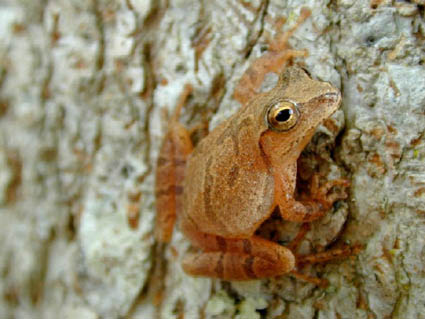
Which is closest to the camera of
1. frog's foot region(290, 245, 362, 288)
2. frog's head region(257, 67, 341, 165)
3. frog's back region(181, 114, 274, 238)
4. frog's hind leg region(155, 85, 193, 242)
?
frog's head region(257, 67, 341, 165)

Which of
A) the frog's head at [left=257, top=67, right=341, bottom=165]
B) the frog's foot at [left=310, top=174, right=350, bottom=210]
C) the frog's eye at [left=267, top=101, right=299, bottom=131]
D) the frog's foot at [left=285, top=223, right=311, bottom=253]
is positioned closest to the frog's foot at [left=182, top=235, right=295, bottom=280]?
the frog's foot at [left=285, top=223, right=311, bottom=253]

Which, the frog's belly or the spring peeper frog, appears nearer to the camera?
the spring peeper frog

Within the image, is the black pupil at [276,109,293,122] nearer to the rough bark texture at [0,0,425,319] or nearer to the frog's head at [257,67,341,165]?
the frog's head at [257,67,341,165]

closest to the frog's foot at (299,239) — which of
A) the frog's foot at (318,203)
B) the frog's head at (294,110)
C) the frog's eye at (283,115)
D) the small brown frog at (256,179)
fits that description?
the small brown frog at (256,179)

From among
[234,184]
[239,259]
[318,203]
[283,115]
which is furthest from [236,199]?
[283,115]

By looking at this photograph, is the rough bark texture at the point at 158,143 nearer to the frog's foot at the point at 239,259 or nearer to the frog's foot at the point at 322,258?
the frog's foot at the point at 322,258

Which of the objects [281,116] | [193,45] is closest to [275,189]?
[281,116]

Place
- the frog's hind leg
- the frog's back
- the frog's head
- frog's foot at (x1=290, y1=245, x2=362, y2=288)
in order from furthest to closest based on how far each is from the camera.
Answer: the frog's hind leg, the frog's back, frog's foot at (x1=290, y1=245, x2=362, y2=288), the frog's head
